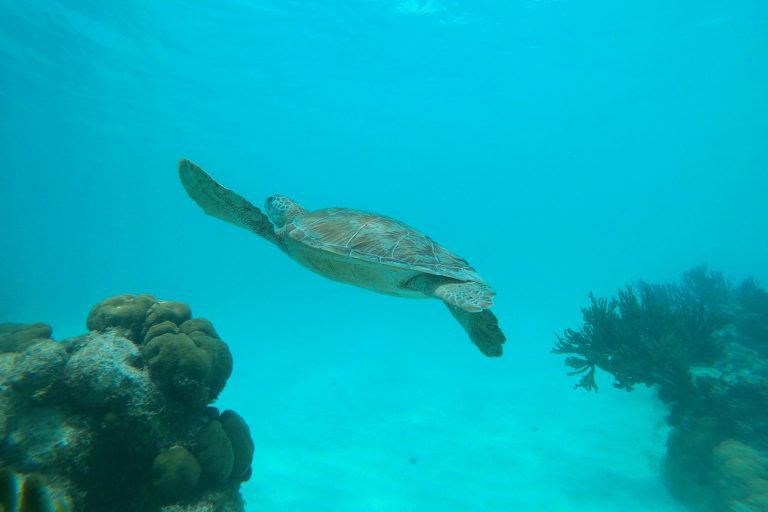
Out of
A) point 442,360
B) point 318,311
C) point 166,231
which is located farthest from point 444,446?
point 166,231

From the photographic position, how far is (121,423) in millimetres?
3648

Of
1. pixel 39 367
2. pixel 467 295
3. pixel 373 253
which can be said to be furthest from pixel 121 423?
pixel 467 295

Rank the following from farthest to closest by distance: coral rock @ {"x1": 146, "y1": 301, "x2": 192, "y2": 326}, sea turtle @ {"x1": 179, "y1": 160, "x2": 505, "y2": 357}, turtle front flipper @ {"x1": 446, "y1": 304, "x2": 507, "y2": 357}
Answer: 1. coral rock @ {"x1": 146, "y1": 301, "x2": 192, "y2": 326}
2. sea turtle @ {"x1": 179, "y1": 160, "x2": 505, "y2": 357}
3. turtle front flipper @ {"x1": 446, "y1": 304, "x2": 507, "y2": 357}

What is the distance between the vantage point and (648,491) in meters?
8.70

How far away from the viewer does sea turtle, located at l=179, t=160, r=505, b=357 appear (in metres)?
4.36

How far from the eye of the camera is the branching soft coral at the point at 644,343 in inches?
341

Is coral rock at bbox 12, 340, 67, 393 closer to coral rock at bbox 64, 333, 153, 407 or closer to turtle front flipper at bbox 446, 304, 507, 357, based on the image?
coral rock at bbox 64, 333, 153, 407

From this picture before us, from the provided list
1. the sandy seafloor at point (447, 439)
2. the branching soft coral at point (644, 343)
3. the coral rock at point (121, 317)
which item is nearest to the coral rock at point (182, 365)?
the coral rock at point (121, 317)

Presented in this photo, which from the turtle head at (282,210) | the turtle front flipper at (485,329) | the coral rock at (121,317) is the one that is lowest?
the coral rock at (121,317)

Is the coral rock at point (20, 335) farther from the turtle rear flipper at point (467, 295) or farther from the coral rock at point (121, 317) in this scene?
the turtle rear flipper at point (467, 295)

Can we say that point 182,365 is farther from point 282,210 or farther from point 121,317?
point 282,210

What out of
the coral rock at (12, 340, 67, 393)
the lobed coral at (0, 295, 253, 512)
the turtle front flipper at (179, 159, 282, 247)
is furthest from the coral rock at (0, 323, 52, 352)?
the turtle front flipper at (179, 159, 282, 247)

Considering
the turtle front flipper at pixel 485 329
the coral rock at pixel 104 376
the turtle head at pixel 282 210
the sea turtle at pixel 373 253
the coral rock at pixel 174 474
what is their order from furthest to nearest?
the turtle head at pixel 282 210 < the sea turtle at pixel 373 253 < the turtle front flipper at pixel 485 329 < the coral rock at pixel 174 474 < the coral rock at pixel 104 376

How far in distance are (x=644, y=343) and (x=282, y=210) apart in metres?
8.70
